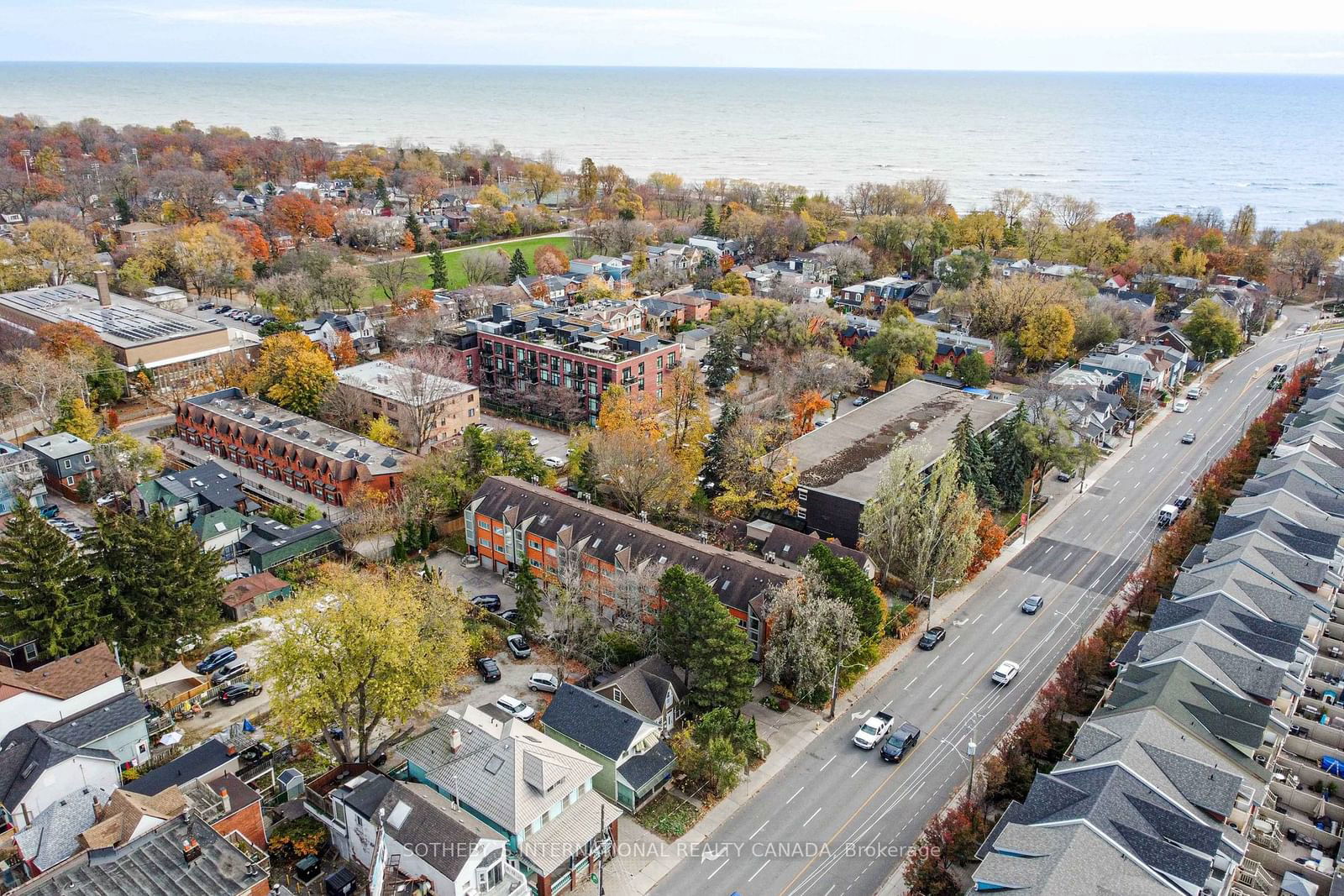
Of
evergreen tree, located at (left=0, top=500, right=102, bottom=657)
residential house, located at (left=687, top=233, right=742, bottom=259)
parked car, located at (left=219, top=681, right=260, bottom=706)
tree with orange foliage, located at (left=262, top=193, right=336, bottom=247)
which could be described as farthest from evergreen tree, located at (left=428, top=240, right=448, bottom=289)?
parked car, located at (left=219, top=681, right=260, bottom=706)

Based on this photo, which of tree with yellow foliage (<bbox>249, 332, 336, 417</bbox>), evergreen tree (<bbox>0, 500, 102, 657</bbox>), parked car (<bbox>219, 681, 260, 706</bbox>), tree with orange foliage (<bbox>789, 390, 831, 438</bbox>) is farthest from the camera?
tree with yellow foliage (<bbox>249, 332, 336, 417</bbox>)

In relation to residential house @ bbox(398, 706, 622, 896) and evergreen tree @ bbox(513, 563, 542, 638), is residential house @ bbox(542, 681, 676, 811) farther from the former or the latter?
evergreen tree @ bbox(513, 563, 542, 638)

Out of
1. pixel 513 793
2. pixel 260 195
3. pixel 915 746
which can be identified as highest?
pixel 260 195

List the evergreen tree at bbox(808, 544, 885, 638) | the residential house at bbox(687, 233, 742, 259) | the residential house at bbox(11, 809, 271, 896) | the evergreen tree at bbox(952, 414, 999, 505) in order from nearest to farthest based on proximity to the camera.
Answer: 1. the residential house at bbox(11, 809, 271, 896)
2. the evergreen tree at bbox(808, 544, 885, 638)
3. the evergreen tree at bbox(952, 414, 999, 505)
4. the residential house at bbox(687, 233, 742, 259)

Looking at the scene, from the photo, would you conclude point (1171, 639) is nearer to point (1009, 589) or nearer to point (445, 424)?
point (1009, 589)

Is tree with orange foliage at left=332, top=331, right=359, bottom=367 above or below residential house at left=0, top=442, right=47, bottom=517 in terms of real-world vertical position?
above

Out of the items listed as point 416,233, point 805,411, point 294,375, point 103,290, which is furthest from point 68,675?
point 416,233

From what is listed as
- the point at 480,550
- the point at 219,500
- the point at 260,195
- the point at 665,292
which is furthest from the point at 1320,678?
the point at 260,195
